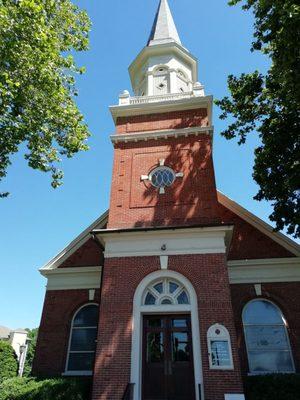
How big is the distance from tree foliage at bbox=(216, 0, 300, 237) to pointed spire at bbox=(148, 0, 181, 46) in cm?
703

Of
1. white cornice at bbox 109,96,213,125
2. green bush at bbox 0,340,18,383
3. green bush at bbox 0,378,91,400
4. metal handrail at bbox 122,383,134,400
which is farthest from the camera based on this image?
white cornice at bbox 109,96,213,125

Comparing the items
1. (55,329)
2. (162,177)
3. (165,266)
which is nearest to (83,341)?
(55,329)

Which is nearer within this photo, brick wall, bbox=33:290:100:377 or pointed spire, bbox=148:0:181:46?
brick wall, bbox=33:290:100:377

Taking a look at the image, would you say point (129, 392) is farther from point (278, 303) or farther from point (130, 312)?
point (278, 303)

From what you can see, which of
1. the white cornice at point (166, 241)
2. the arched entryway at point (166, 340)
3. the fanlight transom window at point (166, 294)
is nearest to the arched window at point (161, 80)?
the white cornice at point (166, 241)

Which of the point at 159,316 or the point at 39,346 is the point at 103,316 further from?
the point at 39,346

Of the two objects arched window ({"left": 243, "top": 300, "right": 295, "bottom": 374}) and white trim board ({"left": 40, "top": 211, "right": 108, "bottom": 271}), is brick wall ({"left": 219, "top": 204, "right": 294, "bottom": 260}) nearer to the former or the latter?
arched window ({"left": 243, "top": 300, "right": 295, "bottom": 374})

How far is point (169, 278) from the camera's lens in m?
11.4

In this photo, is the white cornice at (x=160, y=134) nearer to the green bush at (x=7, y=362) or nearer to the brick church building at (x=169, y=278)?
the brick church building at (x=169, y=278)

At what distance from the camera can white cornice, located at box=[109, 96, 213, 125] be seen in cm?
1483

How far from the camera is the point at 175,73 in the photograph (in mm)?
17453

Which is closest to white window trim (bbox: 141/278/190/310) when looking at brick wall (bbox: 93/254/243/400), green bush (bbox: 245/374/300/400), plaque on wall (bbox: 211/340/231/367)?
brick wall (bbox: 93/254/243/400)

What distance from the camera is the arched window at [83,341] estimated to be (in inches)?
548

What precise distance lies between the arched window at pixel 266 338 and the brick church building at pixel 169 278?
0.12ft
